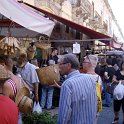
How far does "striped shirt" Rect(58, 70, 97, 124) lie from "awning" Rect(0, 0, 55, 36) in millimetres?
1394

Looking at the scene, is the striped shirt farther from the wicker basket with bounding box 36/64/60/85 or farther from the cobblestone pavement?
the cobblestone pavement

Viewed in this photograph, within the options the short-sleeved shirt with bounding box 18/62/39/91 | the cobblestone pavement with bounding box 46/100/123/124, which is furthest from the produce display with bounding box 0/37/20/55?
the cobblestone pavement with bounding box 46/100/123/124

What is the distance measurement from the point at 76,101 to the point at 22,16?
177 centimetres

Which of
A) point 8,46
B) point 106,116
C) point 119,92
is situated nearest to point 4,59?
point 8,46

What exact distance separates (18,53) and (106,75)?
7486mm

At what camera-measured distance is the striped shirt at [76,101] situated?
418cm

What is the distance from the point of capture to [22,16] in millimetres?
5379

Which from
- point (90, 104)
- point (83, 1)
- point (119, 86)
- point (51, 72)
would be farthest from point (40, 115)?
point (83, 1)

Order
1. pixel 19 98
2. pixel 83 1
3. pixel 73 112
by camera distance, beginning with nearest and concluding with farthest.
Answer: pixel 73 112, pixel 19 98, pixel 83 1

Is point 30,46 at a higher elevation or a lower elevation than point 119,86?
higher

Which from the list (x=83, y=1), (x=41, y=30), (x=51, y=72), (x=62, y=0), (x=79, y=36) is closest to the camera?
(x=41, y=30)

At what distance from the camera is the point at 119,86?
30.0 ft

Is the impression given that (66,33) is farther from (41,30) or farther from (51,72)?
(41,30)

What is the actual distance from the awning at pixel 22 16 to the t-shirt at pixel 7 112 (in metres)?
2.10
